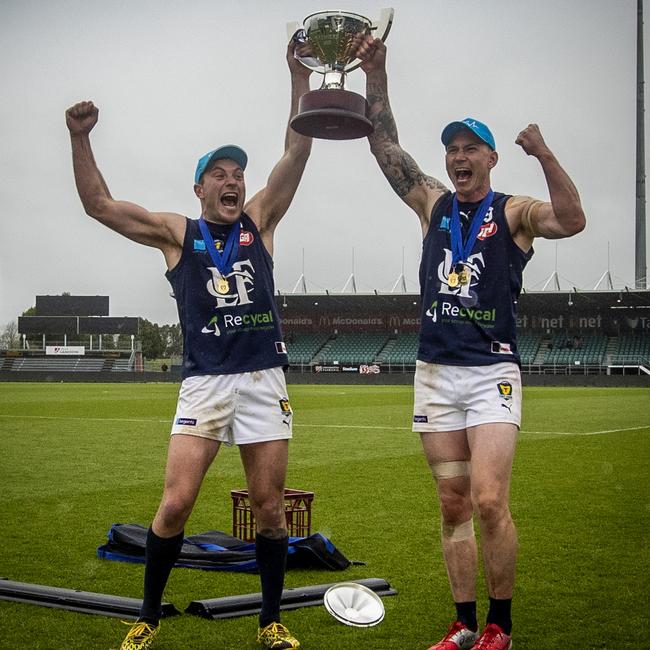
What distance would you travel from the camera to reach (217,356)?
513 cm

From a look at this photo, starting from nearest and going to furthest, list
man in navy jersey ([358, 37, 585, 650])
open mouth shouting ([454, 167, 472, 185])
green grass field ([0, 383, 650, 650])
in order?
man in navy jersey ([358, 37, 585, 650]) < open mouth shouting ([454, 167, 472, 185]) < green grass field ([0, 383, 650, 650])

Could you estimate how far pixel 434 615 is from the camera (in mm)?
5762

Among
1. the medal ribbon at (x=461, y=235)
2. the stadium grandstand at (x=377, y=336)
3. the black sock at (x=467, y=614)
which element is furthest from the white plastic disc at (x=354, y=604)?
the stadium grandstand at (x=377, y=336)

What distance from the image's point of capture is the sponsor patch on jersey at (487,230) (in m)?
5.00

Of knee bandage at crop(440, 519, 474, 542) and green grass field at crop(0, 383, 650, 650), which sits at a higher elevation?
knee bandage at crop(440, 519, 474, 542)

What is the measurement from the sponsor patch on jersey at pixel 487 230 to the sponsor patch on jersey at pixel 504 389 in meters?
0.79

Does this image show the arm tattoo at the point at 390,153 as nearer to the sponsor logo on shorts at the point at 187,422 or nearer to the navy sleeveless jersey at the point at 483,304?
the navy sleeveless jersey at the point at 483,304

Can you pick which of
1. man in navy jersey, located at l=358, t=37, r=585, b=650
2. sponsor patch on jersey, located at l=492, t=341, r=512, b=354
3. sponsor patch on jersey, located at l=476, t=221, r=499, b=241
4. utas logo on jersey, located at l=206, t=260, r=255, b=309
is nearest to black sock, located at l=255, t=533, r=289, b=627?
man in navy jersey, located at l=358, t=37, r=585, b=650

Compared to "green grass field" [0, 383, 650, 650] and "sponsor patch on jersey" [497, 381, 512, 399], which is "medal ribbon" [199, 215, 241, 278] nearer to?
"sponsor patch on jersey" [497, 381, 512, 399]

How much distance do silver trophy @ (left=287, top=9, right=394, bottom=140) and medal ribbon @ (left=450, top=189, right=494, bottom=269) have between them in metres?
0.95

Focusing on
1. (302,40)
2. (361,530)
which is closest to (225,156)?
(302,40)

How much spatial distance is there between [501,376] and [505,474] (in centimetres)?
53

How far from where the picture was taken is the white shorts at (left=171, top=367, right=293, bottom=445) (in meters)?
5.04

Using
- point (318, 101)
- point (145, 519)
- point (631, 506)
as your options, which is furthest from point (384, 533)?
point (318, 101)
